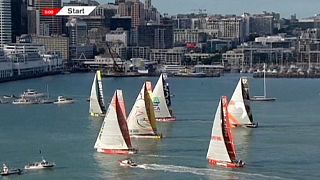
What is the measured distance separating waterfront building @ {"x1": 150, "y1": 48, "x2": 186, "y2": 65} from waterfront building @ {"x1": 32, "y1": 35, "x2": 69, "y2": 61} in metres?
3.88

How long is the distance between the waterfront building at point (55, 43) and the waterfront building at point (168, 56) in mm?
3876

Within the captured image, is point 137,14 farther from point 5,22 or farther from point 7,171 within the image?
point 7,171

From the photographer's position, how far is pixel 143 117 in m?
11.9

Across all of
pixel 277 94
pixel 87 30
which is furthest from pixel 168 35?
pixel 277 94

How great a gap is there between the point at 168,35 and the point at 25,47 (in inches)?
666

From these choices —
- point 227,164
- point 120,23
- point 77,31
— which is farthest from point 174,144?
point 120,23

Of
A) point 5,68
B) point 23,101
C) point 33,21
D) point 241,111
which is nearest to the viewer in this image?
point 241,111

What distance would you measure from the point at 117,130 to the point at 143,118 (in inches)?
48.0

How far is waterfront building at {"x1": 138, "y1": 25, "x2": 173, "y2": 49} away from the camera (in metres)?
48.9

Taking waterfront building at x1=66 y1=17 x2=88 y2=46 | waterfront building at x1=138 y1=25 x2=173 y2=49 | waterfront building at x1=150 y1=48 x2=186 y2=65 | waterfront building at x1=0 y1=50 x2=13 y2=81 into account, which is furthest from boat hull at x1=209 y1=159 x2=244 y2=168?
waterfront building at x1=138 y1=25 x2=173 y2=49

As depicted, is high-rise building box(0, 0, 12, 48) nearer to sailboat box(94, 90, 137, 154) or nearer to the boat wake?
sailboat box(94, 90, 137, 154)

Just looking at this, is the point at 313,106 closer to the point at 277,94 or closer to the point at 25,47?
the point at 277,94

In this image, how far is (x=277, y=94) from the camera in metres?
21.9

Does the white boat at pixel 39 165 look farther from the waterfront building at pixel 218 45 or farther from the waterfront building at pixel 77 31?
the waterfront building at pixel 218 45
